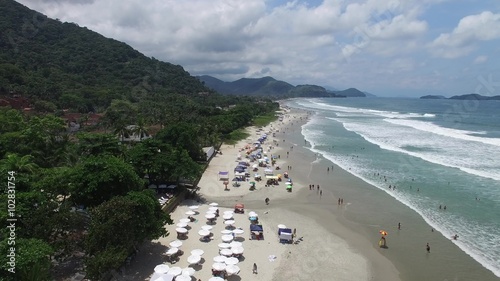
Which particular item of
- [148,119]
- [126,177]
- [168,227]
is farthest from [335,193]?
[148,119]

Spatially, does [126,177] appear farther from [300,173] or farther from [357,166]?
[357,166]

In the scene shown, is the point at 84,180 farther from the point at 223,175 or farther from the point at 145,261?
the point at 223,175

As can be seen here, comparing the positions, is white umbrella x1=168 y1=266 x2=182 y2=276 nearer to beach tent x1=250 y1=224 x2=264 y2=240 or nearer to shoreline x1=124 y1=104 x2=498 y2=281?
shoreline x1=124 y1=104 x2=498 y2=281

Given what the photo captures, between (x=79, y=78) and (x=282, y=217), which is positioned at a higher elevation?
(x=79, y=78)

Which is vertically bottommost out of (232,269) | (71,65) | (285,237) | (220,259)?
(285,237)

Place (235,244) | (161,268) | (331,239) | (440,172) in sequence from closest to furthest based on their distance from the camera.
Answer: (161,268)
(235,244)
(331,239)
(440,172)

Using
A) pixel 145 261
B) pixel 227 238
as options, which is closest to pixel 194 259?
pixel 145 261

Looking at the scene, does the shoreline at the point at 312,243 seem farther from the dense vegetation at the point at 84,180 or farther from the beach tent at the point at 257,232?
the dense vegetation at the point at 84,180

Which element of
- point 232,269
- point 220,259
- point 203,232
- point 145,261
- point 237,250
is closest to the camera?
point 232,269
